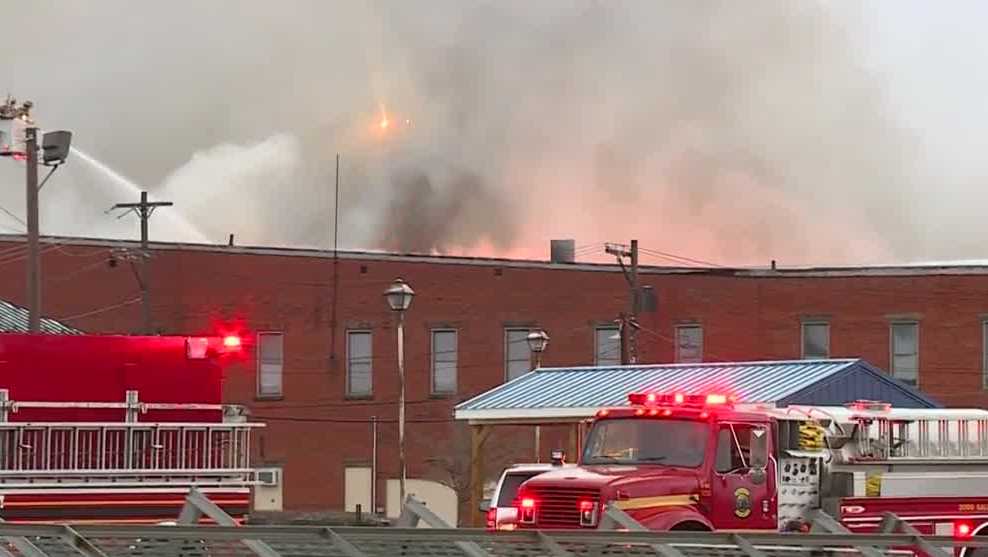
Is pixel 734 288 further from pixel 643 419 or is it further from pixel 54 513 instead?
pixel 54 513

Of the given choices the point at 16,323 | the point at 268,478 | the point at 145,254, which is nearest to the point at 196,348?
the point at 268,478

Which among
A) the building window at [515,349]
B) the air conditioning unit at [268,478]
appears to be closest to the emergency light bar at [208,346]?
Result: the air conditioning unit at [268,478]

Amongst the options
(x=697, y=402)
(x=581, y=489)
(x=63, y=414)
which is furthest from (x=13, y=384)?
(x=697, y=402)

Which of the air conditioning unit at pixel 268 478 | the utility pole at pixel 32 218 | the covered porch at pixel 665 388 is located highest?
the utility pole at pixel 32 218

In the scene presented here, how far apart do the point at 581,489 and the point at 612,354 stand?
1553 inches

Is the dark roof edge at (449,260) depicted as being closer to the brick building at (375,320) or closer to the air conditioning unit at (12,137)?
the brick building at (375,320)

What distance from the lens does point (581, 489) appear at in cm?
1989

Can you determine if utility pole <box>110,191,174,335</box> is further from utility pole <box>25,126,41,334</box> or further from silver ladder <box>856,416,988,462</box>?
silver ladder <box>856,416,988,462</box>

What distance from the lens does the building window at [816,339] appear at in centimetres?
5800

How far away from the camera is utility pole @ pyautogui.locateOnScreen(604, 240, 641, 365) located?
2036 inches

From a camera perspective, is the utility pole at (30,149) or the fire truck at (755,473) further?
the utility pole at (30,149)

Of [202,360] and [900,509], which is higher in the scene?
[202,360]

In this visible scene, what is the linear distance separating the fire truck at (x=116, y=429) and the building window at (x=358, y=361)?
3885 centimetres

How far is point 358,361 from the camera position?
60406 mm
